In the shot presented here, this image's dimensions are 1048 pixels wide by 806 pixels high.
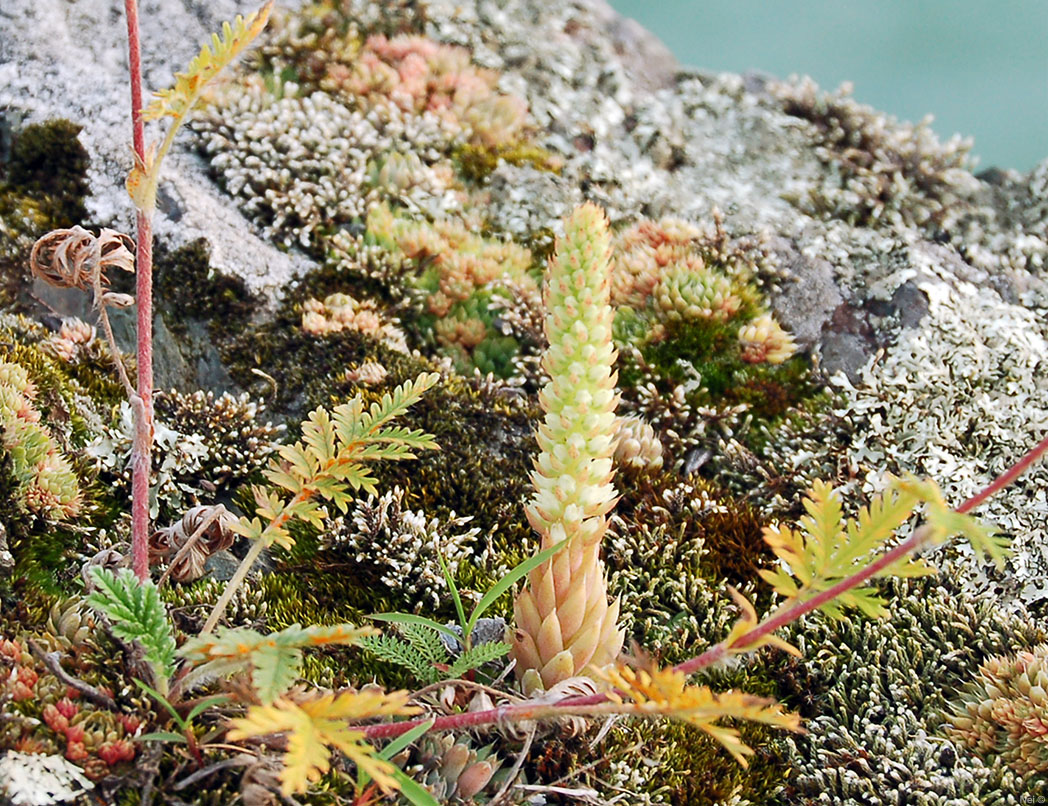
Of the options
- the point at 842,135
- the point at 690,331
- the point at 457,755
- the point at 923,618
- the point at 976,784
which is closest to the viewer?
the point at 457,755

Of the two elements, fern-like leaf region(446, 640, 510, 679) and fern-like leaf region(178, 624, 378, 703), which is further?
fern-like leaf region(446, 640, 510, 679)

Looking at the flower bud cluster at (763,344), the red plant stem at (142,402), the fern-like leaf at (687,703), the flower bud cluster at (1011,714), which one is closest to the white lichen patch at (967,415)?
the flower bud cluster at (763,344)

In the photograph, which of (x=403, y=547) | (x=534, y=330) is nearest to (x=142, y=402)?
(x=403, y=547)

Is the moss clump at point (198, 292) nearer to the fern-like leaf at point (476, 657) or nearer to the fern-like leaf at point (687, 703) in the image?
the fern-like leaf at point (476, 657)

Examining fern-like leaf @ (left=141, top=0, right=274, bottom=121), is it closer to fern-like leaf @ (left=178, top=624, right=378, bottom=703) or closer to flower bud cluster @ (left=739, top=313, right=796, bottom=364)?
fern-like leaf @ (left=178, top=624, right=378, bottom=703)

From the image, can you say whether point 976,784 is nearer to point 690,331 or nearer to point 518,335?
point 690,331

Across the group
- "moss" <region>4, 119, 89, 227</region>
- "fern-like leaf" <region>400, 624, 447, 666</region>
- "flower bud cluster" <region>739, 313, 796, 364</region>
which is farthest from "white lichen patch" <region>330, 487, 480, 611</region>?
"moss" <region>4, 119, 89, 227</region>

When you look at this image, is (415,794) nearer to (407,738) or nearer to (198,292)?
(407,738)

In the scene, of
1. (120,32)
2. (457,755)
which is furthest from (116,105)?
(457,755)
